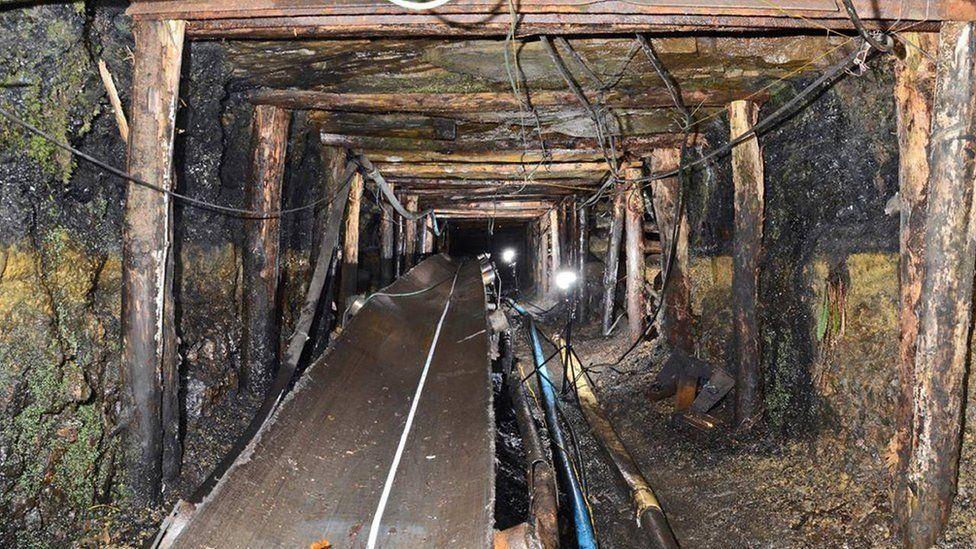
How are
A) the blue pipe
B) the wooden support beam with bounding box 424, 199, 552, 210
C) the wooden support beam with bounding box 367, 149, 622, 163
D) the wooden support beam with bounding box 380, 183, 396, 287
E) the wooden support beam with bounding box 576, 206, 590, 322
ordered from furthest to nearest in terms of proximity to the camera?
the wooden support beam with bounding box 424, 199, 552, 210
the wooden support beam with bounding box 576, 206, 590, 322
the wooden support beam with bounding box 380, 183, 396, 287
the wooden support beam with bounding box 367, 149, 622, 163
the blue pipe

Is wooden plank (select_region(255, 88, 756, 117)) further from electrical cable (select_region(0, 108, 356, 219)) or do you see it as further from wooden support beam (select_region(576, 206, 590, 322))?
wooden support beam (select_region(576, 206, 590, 322))

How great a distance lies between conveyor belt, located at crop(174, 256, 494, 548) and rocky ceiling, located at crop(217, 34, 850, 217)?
2.08 meters

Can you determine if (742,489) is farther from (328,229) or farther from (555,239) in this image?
(555,239)

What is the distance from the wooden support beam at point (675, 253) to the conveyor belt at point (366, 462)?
2428mm

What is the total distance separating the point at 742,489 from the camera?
4199 millimetres

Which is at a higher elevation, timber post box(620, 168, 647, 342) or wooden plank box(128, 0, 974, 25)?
wooden plank box(128, 0, 974, 25)

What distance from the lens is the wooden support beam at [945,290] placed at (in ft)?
9.75

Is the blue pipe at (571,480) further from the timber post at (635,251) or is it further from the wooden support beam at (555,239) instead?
the wooden support beam at (555,239)

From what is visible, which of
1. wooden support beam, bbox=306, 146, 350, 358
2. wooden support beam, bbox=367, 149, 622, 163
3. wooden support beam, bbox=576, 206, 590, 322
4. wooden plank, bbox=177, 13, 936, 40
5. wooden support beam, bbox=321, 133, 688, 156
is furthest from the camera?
wooden support beam, bbox=576, 206, 590, 322

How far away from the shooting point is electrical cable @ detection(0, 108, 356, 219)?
9.12ft

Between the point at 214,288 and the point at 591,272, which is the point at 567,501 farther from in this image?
the point at 591,272

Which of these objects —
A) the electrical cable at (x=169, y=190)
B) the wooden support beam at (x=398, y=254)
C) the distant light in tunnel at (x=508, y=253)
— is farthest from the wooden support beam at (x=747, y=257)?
the distant light in tunnel at (x=508, y=253)

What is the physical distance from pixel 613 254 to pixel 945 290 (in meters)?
5.66

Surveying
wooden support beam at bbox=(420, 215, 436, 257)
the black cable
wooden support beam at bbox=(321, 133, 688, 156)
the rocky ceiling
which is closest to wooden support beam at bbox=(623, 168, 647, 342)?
wooden support beam at bbox=(321, 133, 688, 156)
